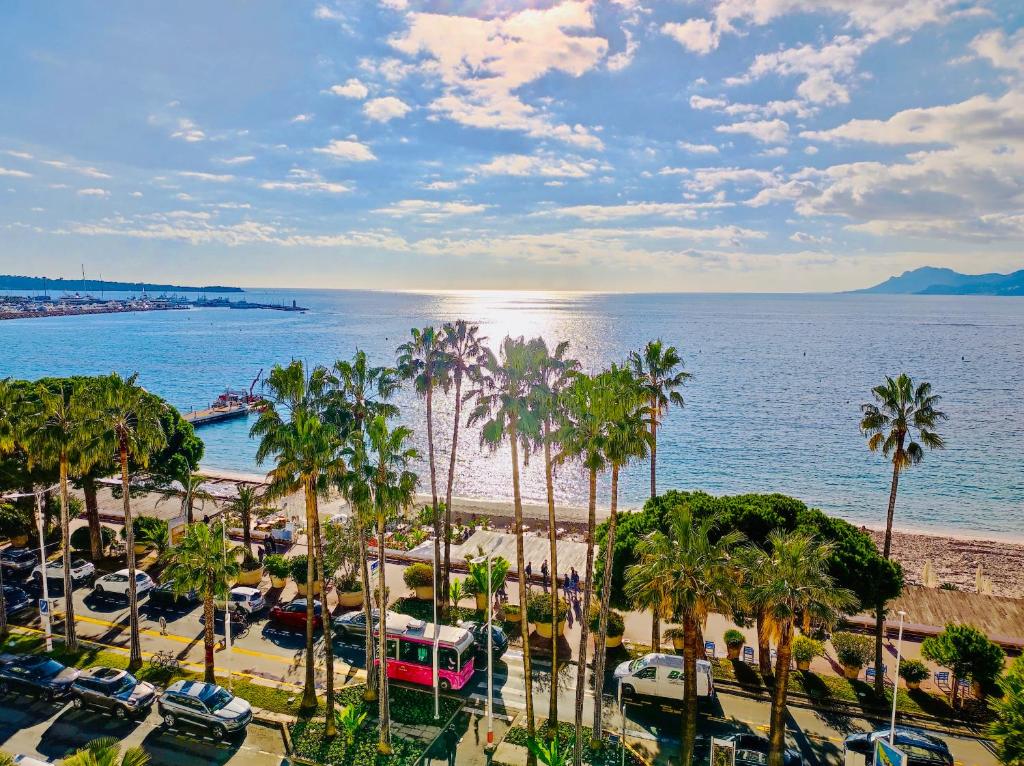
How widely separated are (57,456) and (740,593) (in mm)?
27302

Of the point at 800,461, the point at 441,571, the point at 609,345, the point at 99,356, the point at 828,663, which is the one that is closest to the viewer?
the point at 828,663

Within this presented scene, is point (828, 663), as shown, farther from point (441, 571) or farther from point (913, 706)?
point (441, 571)

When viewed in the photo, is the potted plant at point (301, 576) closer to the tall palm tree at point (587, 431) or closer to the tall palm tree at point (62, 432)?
the tall palm tree at point (62, 432)

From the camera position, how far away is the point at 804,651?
2739 centimetres

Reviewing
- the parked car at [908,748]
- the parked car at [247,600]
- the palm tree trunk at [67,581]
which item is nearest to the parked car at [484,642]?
the parked car at [247,600]

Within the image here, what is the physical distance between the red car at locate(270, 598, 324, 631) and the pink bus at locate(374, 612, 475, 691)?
5.78 m

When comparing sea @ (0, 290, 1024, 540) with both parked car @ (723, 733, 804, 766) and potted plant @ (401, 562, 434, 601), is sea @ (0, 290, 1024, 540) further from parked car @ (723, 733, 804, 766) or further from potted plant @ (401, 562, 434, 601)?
parked car @ (723, 733, 804, 766)

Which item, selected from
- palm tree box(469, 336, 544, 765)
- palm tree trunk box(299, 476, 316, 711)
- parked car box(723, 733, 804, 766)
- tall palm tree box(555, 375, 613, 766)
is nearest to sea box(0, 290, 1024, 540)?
palm tree box(469, 336, 544, 765)

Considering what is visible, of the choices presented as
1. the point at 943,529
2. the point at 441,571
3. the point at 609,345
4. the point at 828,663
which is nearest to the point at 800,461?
the point at 943,529

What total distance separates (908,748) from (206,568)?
25113mm

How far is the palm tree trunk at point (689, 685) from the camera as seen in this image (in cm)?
1934

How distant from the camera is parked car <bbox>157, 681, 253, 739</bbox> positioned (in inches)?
886

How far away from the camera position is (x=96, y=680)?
24.0 metres

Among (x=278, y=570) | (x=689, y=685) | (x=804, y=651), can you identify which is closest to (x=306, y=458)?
(x=689, y=685)
